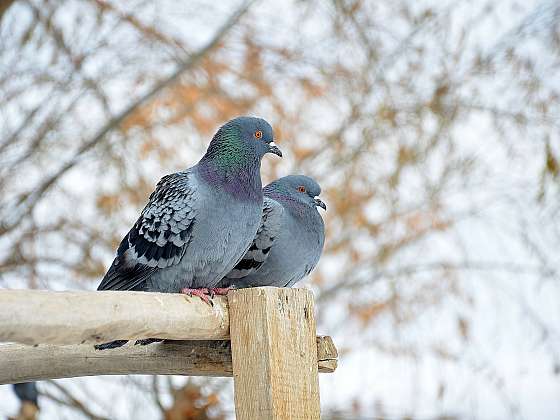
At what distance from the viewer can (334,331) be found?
459 centimetres

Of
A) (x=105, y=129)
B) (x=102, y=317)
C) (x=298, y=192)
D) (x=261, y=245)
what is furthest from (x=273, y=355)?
A: (x=105, y=129)

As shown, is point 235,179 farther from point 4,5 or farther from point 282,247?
point 4,5

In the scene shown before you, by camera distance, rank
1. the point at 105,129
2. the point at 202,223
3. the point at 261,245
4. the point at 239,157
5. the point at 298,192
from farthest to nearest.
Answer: the point at 105,129
the point at 298,192
the point at 261,245
the point at 239,157
the point at 202,223

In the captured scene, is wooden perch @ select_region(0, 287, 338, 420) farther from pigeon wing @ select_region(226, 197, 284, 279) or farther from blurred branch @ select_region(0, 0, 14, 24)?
blurred branch @ select_region(0, 0, 14, 24)

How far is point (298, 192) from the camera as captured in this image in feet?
9.27

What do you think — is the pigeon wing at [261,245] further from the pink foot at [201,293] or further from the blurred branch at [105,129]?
the blurred branch at [105,129]

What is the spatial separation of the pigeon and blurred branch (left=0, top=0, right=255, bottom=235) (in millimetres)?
1169

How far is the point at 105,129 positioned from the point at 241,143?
1251 millimetres

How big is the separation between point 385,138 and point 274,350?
2490 mm

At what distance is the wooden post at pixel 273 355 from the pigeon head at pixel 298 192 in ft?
2.70

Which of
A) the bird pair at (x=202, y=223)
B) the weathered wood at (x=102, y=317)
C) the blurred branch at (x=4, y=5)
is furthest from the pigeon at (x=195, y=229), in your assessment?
the blurred branch at (x=4, y=5)

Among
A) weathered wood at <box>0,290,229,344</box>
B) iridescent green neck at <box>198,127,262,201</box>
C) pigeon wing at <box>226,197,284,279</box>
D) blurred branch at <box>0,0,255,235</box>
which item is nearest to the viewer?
weathered wood at <box>0,290,229,344</box>

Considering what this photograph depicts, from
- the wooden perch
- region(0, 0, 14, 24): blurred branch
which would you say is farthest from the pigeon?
region(0, 0, 14, 24): blurred branch

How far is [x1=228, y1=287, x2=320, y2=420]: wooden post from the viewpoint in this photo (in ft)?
6.10
